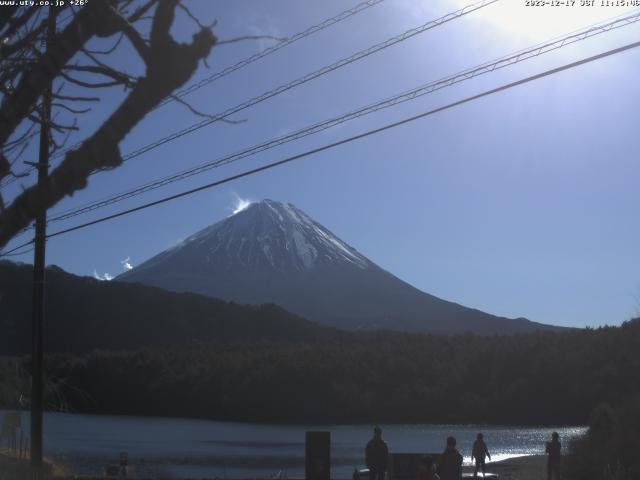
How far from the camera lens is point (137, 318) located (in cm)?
8175

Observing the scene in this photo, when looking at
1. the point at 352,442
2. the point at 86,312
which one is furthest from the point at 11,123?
the point at 86,312

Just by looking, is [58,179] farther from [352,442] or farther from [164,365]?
[164,365]

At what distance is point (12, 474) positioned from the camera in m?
14.0

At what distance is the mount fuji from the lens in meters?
156

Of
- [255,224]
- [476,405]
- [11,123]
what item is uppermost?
[255,224]

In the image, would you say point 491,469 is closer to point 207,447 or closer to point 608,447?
point 608,447

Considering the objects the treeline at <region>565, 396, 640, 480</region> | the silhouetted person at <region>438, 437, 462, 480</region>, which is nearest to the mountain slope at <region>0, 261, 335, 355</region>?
the treeline at <region>565, 396, 640, 480</region>

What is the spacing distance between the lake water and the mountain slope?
39.7 feet

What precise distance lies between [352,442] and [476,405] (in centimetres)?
2533

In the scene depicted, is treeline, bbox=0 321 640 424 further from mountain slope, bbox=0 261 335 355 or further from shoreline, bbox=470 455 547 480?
shoreline, bbox=470 455 547 480

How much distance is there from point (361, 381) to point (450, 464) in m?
60.8

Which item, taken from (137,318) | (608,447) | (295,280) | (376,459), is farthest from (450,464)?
(295,280)

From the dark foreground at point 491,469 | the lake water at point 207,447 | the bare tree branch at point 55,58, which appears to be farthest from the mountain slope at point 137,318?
the bare tree branch at point 55,58

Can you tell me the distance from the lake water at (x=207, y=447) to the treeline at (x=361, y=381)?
182 inches
